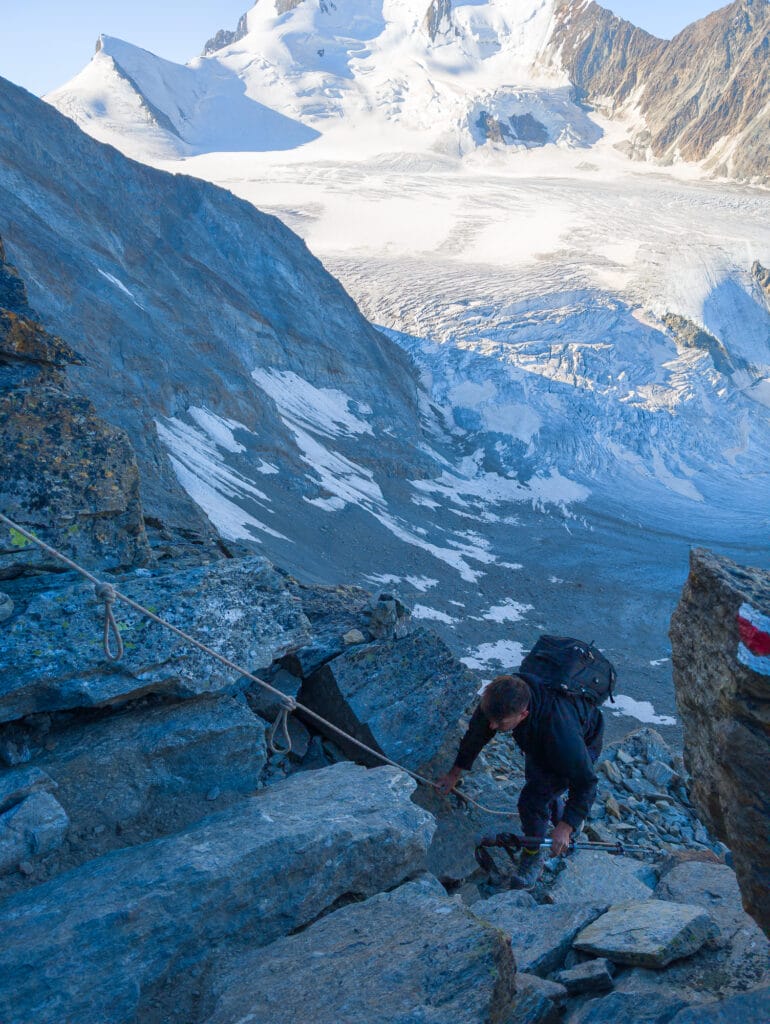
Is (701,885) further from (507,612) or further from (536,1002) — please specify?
(507,612)

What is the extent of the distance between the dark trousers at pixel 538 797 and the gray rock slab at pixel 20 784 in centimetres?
256

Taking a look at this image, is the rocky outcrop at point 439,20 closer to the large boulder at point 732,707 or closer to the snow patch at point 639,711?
the snow patch at point 639,711

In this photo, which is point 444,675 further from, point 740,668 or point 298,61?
point 298,61

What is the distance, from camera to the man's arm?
470 centimetres

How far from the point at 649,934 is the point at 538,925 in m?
0.66

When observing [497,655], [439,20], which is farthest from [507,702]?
[439,20]

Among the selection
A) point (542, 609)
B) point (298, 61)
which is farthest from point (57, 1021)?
point (298, 61)

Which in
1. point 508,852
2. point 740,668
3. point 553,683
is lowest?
point 508,852

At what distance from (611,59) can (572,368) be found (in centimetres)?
10184

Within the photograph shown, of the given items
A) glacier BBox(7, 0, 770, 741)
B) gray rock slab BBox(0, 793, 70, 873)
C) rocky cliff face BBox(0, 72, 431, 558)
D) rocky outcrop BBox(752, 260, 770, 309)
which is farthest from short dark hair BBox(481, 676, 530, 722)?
rocky outcrop BBox(752, 260, 770, 309)

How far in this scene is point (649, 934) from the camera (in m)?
3.43

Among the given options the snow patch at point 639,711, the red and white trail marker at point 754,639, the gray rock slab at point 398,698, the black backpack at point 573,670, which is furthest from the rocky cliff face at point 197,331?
the red and white trail marker at point 754,639

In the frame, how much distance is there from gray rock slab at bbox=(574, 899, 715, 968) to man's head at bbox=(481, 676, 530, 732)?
1.00 m

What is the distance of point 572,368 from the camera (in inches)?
1991
